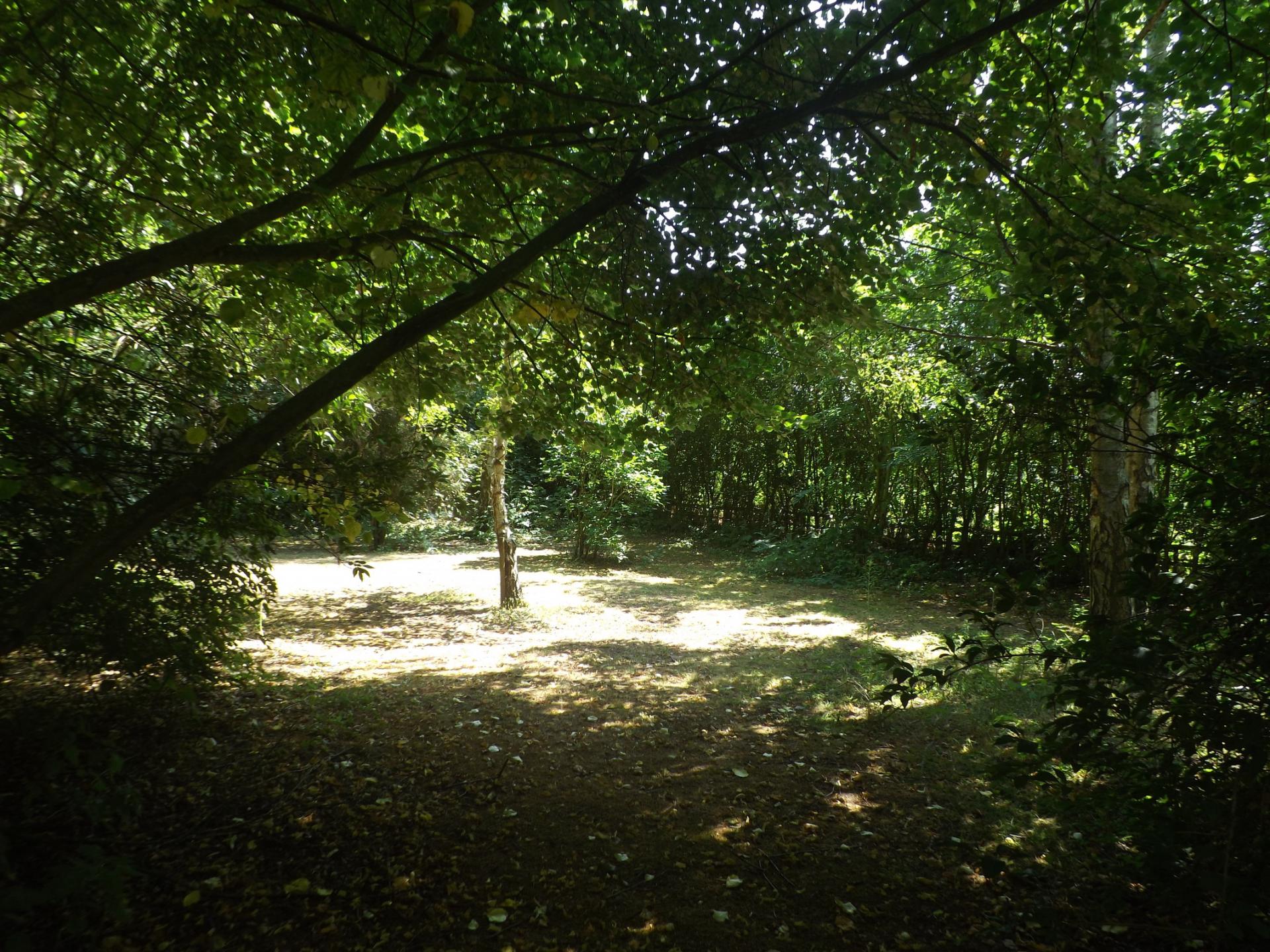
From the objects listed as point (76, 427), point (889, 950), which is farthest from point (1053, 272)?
point (76, 427)

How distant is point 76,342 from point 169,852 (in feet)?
9.44

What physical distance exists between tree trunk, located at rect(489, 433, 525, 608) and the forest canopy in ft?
11.9

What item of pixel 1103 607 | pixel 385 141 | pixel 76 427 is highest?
pixel 385 141

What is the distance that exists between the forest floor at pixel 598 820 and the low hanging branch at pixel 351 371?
40.7 inches

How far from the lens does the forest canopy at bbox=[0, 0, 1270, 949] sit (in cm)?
217

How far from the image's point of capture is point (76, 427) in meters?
3.24

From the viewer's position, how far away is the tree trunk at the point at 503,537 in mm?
8914

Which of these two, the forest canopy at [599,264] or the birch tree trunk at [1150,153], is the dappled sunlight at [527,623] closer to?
the forest canopy at [599,264]

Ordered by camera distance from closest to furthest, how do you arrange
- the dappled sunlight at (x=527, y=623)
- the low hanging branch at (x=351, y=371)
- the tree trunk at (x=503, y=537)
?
Answer: the low hanging branch at (x=351, y=371), the dappled sunlight at (x=527, y=623), the tree trunk at (x=503, y=537)

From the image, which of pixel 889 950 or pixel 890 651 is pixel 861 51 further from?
pixel 890 651

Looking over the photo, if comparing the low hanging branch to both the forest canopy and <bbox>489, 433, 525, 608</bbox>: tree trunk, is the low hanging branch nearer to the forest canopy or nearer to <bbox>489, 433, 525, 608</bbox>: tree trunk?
the forest canopy

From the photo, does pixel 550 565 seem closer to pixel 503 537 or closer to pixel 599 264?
pixel 503 537

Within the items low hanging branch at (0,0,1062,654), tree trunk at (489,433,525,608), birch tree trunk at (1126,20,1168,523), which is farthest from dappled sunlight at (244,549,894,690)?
low hanging branch at (0,0,1062,654)

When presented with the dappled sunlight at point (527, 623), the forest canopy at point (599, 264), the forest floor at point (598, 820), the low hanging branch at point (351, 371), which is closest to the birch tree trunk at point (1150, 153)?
the forest canopy at point (599, 264)
